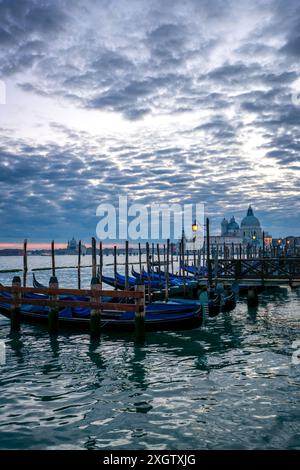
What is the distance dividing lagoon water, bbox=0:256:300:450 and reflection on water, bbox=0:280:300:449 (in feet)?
0.05

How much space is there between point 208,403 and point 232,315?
1155 centimetres

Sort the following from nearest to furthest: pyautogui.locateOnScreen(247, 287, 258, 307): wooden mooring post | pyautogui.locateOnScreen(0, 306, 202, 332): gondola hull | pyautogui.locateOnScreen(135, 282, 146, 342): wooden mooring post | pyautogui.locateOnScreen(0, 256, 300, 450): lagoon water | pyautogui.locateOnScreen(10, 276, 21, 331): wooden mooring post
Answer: pyautogui.locateOnScreen(0, 256, 300, 450): lagoon water, pyautogui.locateOnScreen(135, 282, 146, 342): wooden mooring post, pyautogui.locateOnScreen(0, 306, 202, 332): gondola hull, pyautogui.locateOnScreen(10, 276, 21, 331): wooden mooring post, pyautogui.locateOnScreen(247, 287, 258, 307): wooden mooring post

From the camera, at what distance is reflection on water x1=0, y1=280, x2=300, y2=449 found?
5.79 m

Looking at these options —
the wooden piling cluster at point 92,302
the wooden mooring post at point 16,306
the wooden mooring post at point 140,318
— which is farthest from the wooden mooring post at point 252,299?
the wooden mooring post at point 16,306

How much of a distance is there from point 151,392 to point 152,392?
19 mm

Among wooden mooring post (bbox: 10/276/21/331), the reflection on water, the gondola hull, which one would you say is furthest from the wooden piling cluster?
the gondola hull

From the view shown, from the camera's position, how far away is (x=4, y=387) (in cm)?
801

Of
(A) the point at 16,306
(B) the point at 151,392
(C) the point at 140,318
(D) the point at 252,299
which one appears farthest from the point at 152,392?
(D) the point at 252,299

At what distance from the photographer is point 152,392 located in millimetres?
7680

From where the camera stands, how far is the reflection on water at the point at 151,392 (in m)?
5.79

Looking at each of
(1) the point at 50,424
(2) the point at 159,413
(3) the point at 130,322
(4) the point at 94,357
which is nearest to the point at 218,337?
(3) the point at 130,322

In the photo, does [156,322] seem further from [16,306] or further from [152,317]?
[16,306]

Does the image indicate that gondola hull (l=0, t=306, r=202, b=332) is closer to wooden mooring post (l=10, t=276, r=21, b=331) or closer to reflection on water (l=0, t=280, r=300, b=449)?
reflection on water (l=0, t=280, r=300, b=449)

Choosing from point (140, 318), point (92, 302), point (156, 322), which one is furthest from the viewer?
point (156, 322)
